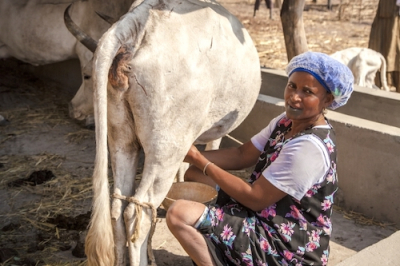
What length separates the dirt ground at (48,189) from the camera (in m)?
3.48

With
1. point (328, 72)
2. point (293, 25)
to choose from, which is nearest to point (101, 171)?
point (328, 72)

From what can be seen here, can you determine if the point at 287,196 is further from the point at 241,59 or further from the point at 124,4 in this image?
the point at 124,4

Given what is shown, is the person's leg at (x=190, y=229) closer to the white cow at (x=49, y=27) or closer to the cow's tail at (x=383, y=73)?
the white cow at (x=49, y=27)

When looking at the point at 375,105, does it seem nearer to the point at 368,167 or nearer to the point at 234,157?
the point at 368,167

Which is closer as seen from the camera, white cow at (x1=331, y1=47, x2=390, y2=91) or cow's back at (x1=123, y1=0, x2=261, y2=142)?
cow's back at (x1=123, y1=0, x2=261, y2=142)

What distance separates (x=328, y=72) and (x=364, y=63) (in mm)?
4436

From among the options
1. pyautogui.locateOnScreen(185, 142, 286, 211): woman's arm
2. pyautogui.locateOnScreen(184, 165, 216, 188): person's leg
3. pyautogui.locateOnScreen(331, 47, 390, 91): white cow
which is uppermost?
pyautogui.locateOnScreen(185, 142, 286, 211): woman's arm

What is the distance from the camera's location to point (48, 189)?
4.42 m

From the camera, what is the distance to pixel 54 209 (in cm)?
404

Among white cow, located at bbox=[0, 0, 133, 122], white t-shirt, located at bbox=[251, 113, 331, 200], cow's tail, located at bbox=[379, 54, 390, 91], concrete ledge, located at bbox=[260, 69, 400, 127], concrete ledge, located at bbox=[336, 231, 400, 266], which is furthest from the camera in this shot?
cow's tail, located at bbox=[379, 54, 390, 91]

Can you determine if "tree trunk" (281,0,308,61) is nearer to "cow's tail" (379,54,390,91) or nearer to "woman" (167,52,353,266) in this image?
"cow's tail" (379,54,390,91)

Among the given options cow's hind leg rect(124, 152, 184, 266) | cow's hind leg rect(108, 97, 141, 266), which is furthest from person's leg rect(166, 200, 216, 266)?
cow's hind leg rect(108, 97, 141, 266)

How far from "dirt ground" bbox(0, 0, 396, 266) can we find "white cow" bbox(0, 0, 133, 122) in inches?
21.7

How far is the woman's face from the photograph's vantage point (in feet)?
8.17
